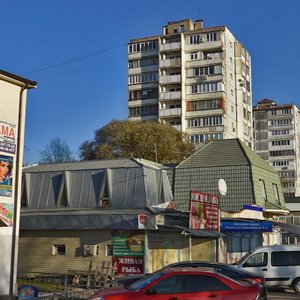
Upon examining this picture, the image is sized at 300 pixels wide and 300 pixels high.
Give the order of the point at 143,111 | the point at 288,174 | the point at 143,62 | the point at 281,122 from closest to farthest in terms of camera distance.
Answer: the point at 143,111, the point at 143,62, the point at 288,174, the point at 281,122

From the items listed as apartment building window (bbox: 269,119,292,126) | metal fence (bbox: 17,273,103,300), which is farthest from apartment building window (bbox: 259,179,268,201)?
apartment building window (bbox: 269,119,292,126)

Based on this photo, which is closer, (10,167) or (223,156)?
(10,167)

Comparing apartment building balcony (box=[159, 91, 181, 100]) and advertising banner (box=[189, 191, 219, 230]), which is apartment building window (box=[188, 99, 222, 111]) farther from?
advertising banner (box=[189, 191, 219, 230])

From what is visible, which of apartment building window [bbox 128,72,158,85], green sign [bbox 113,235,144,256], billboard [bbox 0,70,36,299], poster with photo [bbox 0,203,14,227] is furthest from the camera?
apartment building window [bbox 128,72,158,85]

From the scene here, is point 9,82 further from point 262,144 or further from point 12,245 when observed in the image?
point 262,144

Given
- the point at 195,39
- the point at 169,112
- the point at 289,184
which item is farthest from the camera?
the point at 289,184

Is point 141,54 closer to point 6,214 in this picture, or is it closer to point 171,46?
point 171,46

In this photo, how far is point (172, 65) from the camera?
79.4m

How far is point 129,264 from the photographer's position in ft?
76.0

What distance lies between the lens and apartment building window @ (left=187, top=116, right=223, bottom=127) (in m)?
75.6

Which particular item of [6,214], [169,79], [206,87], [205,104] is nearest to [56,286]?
[6,214]

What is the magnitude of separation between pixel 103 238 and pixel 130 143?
32.8 metres

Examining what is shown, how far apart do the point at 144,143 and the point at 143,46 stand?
31.0 m

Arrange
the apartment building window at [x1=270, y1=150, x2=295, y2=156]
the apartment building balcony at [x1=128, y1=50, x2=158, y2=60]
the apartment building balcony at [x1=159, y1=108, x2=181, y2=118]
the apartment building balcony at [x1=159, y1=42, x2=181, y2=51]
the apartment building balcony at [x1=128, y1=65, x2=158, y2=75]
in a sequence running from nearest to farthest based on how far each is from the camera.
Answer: the apartment building balcony at [x1=159, y1=108, x2=181, y2=118] < the apartment building balcony at [x1=159, y1=42, x2=181, y2=51] < the apartment building balcony at [x1=128, y1=65, x2=158, y2=75] < the apartment building balcony at [x1=128, y1=50, x2=158, y2=60] < the apartment building window at [x1=270, y1=150, x2=295, y2=156]
